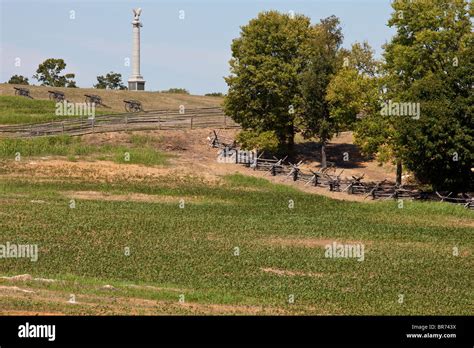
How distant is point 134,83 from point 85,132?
3614cm

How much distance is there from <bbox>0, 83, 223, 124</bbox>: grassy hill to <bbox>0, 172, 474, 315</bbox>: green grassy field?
27.6m

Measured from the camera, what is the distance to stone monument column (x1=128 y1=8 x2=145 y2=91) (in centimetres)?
10581

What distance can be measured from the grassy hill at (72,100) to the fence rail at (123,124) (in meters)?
6.83

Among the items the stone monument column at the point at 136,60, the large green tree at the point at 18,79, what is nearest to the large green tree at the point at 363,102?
the stone monument column at the point at 136,60

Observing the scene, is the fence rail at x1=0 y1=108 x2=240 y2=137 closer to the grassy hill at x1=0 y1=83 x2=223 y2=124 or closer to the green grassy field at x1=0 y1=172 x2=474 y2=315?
the grassy hill at x1=0 y1=83 x2=223 y2=124

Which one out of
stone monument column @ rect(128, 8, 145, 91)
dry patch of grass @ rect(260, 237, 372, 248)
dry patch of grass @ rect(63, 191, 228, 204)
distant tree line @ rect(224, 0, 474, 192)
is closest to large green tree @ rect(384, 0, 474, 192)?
distant tree line @ rect(224, 0, 474, 192)

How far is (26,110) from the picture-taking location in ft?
300

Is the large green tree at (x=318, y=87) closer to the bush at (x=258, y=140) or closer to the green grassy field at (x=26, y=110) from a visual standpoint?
the bush at (x=258, y=140)

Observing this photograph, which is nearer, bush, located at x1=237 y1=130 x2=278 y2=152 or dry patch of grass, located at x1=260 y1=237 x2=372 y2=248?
dry patch of grass, located at x1=260 y1=237 x2=372 y2=248

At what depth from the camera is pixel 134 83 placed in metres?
113

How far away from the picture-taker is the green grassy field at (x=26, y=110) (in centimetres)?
8588
